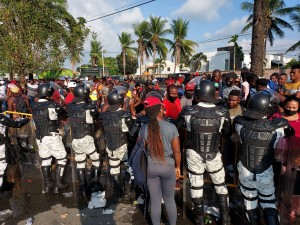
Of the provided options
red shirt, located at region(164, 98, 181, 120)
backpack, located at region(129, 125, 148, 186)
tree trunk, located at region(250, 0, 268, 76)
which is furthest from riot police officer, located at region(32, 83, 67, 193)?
tree trunk, located at region(250, 0, 268, 76)

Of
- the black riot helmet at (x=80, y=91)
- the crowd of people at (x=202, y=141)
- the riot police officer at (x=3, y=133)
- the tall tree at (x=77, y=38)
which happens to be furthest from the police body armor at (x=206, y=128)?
the tall tree at (x=77, y=38)

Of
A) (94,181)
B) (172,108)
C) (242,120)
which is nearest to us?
(242,120)

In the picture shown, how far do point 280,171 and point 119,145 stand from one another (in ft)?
8.07

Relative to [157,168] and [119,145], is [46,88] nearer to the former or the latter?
[119,145]

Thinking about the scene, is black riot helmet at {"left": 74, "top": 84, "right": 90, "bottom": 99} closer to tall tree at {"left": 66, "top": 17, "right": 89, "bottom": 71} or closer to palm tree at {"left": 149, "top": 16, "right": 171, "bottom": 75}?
tall tree at {"left": 66, "top": 17, "right": 89, "bottom": 71}

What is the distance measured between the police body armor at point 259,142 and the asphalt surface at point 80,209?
1.07m

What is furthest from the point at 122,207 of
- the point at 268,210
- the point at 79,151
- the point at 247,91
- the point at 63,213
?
the point at 247,91

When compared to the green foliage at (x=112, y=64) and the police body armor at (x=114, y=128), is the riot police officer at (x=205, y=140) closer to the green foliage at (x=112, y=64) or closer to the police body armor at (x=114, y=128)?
the police body armor at (x=114, y=128)

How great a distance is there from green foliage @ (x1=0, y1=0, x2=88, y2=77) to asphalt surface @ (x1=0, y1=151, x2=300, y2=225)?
11.1 meters

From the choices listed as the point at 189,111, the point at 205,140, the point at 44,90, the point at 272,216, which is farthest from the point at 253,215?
the point at 44,90

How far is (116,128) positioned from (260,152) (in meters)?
2.27

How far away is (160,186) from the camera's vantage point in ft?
11.2

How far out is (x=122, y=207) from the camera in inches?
181

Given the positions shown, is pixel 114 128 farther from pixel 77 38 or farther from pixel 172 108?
pixel 77 38
